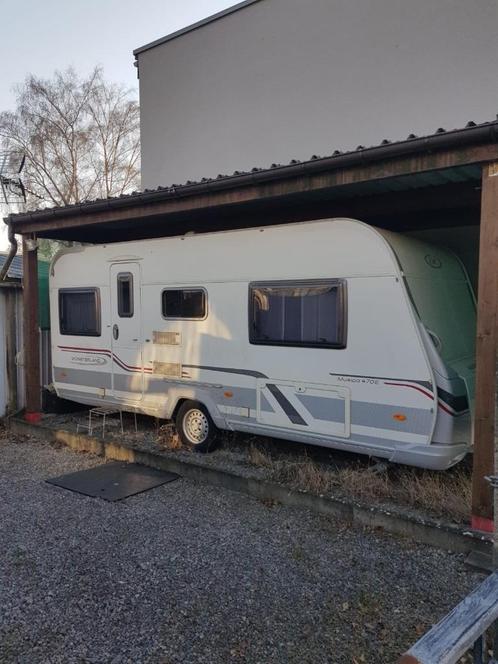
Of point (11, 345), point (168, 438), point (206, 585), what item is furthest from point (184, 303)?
point (11, 345)

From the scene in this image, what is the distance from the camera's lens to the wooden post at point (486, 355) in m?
3.83

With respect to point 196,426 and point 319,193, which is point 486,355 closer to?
point 319,193

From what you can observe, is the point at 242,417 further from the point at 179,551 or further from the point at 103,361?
the point at 103,361

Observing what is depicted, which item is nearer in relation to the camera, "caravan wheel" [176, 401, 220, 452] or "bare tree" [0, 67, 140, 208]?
"caravan wheel" [176, 401, 220, 452]

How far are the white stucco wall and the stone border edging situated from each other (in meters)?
6.24

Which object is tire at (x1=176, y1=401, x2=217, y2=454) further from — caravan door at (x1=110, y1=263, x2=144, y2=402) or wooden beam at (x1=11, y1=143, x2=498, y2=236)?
wooden beam at (x1=11, y1=143, x2=498, y2=236)

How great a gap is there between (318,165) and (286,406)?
235 cm

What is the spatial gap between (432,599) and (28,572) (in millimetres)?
2713

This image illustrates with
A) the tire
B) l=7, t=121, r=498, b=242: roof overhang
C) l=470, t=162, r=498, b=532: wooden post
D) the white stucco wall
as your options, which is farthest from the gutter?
the white stucco wall

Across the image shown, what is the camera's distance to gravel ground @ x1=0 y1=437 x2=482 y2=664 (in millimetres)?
2865

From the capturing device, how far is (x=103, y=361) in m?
6.97

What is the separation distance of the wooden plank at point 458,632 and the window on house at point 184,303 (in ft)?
14.3

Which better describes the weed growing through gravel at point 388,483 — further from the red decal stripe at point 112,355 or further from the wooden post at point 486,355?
the red decal stripe at point 112,355

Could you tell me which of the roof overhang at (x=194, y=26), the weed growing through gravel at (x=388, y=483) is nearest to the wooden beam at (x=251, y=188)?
the weed growing through gravel at (x=388, y=483)
